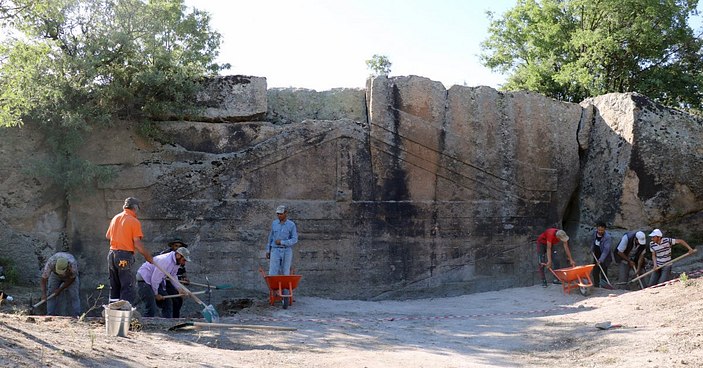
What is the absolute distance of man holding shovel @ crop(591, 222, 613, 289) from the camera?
11.0m

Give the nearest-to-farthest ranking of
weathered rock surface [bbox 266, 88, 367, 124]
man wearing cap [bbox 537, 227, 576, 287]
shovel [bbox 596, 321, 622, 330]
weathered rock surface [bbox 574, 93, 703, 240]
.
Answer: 1. shovel [bbox 596, 321, 622, 330]
2. man wearing cap [bbox 537, 227, 576, 287]
3. weathered rock surface [bbox 574, 93, 703, 240]
4. weathered rock surface [bbox 266, 88, 367, 124]

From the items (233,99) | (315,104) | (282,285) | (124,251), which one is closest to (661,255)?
(282,285)

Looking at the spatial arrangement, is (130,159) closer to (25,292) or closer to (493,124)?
(25,292)

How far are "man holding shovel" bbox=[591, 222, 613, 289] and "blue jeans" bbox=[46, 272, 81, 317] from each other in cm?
770

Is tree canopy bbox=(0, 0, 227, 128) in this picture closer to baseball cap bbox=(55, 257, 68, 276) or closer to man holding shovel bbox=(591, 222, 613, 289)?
baseball cap bbox=(55, 257, 68, 276)

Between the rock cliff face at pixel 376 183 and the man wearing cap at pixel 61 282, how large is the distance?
1643 millimetres

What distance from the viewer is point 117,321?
6.48 metres

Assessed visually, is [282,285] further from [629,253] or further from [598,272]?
[629,253]

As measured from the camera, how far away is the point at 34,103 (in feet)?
33.3

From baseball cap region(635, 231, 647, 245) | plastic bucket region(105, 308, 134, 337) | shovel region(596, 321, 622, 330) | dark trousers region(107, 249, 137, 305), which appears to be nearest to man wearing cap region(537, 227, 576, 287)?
baseball cap region(635, 231, 647, 245)

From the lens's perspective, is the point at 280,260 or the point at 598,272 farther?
the point at 598,272

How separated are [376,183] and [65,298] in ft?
16.3

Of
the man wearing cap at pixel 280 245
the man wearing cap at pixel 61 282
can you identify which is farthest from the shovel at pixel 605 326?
the man wearing cap at pixel 61 282

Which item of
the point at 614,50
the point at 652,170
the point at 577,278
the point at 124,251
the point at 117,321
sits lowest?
the point at 117,321
